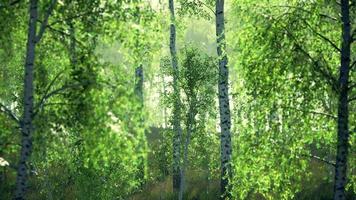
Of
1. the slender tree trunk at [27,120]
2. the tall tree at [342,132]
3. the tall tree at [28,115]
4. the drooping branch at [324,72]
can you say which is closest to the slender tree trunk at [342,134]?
the tall tree at [342,132]

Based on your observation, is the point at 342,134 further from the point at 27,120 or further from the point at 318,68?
the point at 27,120

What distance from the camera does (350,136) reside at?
416 inches

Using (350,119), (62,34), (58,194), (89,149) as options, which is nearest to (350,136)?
(350,119)

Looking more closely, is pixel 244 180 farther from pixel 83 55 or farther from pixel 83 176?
pixel 83 176

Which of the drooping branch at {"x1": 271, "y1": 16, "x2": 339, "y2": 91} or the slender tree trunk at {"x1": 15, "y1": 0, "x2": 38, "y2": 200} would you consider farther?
the drooping branch at {"x1": 271, "y1": 16, "x2": 339, "y2": 91}

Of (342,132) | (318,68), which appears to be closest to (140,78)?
(318,68)

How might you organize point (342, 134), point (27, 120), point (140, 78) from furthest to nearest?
1. point (140, 78)
2. point (342, 134)
3. point (27, 120)

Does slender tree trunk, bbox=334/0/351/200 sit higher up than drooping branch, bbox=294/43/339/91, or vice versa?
drooping branch, bbox=294/43/339/91

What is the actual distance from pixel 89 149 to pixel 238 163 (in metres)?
3.40

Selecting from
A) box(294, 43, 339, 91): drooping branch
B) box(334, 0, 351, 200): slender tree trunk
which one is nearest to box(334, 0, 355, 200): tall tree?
box(334, 0, 351, 200): slender tree trunk

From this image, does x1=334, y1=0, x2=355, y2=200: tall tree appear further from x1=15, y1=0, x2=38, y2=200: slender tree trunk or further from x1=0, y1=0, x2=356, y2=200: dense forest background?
x1=15, y1=0, x2=38, y2=200: slender tree trunk

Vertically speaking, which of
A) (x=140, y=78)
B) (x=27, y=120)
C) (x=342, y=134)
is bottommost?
(x=342, y=134)

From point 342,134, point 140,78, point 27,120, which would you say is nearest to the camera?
point 27,120

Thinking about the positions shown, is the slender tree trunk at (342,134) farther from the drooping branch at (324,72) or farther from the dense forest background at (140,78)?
the drooping branch at (324,72)
